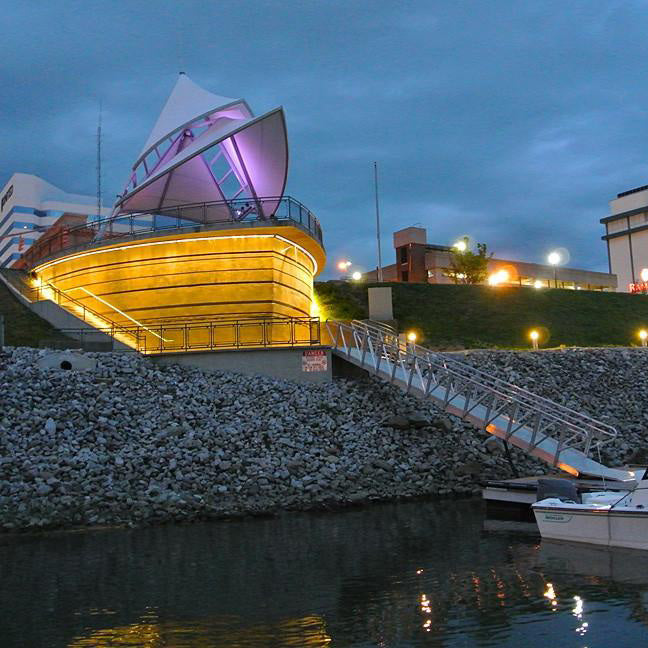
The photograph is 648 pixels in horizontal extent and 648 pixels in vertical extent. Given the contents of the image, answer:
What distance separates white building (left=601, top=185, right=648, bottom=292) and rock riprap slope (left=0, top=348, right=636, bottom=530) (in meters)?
63.4

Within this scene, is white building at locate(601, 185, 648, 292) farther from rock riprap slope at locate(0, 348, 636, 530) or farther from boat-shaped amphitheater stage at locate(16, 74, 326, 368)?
rock riprap slope at locate(0, 348, 636, 530)

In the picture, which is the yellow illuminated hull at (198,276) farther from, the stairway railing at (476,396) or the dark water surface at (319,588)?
the dark water surface at (319,588)

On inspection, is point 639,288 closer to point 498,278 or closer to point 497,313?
point 498,278

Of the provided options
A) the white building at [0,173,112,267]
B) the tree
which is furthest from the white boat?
the white building at [0,173,112,267]

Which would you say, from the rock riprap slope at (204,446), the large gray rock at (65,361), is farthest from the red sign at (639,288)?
the large gray rock at (65,361)

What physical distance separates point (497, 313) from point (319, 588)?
38.5m

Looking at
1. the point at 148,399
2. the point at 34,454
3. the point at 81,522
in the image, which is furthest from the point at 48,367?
the point at 81,522

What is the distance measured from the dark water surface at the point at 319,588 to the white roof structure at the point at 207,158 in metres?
22.5

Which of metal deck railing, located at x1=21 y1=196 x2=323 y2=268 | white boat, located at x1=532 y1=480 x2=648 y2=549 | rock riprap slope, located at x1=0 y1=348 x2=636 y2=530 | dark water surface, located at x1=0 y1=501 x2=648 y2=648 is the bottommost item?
dark water surface, located at x1=0 y1=501 x2=648 y2=648

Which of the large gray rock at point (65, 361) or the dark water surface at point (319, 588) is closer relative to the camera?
the dark water surface at point (319, 588)

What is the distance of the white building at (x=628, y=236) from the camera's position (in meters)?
83.7

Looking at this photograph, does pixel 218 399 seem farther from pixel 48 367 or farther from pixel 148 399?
pixel 48 367

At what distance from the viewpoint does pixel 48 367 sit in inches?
917

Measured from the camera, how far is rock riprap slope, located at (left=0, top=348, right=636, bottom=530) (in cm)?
1756
